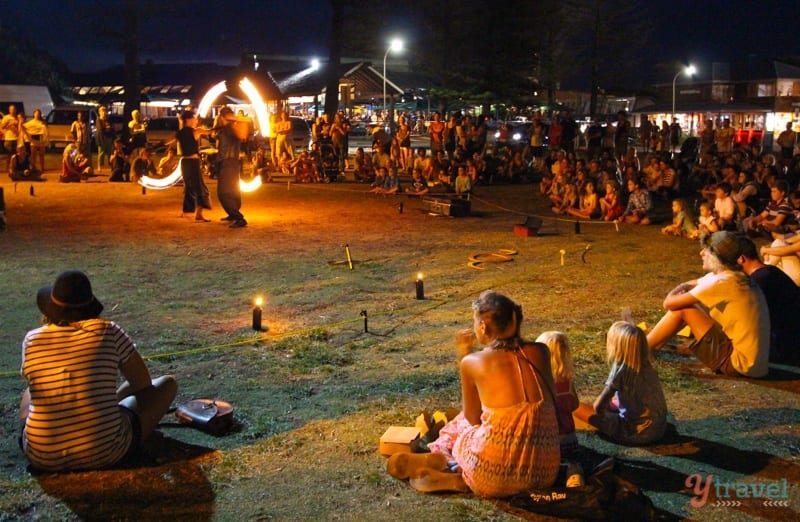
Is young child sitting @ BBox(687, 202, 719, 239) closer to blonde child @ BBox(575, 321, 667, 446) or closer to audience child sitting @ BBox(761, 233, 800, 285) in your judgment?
audience child sitting @ BBox(761, 233, 800, 285)

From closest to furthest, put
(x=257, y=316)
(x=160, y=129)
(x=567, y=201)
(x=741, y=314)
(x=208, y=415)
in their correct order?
1. (x=208, y=415)
2. (x=741, y=314)
3. (x=257, y=316)
4. (x=567, y=201)
5. (x=160, y=129)

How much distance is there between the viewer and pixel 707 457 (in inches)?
183

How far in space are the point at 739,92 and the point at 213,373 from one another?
57.4m

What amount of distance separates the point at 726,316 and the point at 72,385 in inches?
174

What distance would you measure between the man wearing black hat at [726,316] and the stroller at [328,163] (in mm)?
16447

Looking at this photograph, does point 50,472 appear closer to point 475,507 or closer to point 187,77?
point 475,507

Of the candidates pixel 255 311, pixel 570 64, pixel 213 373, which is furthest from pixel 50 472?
pixel 570 64

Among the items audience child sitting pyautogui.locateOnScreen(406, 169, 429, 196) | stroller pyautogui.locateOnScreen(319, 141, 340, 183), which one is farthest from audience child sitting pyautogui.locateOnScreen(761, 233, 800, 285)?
stroller pyautogui.locateOnScreen(319, 141, 340, 183)

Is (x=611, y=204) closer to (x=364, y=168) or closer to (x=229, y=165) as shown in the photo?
(x=229, y=165)

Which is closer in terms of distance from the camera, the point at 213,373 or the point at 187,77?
the point at 213,373

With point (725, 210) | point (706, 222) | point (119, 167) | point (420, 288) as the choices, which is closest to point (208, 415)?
point (420, 288)

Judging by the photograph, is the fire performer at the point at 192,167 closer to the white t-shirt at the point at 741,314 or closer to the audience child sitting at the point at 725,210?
the audience child sitting at the point at 725,210

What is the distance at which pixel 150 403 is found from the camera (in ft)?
15.1

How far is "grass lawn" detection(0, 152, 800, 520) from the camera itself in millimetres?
4176
